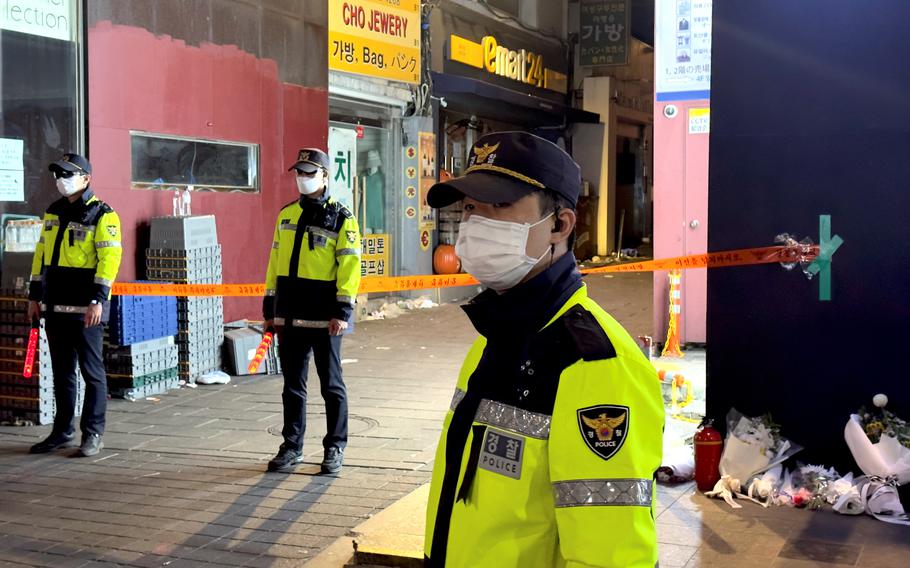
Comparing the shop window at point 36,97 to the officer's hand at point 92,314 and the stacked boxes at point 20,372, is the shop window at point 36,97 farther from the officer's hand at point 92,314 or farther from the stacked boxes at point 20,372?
the officer's hand at point 92,314

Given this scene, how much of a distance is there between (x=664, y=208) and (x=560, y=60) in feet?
50.2

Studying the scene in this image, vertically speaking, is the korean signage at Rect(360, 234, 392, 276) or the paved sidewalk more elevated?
the korean signage at Rect(360, 234, 392, 276)

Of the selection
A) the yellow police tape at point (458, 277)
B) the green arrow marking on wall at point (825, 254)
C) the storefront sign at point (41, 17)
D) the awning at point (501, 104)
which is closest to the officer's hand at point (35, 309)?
the yellow police tape at point (458, 277)

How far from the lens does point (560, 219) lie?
93.0 inches

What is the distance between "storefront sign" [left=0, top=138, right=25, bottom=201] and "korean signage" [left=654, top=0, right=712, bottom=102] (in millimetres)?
6941

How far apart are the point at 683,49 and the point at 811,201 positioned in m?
5.89

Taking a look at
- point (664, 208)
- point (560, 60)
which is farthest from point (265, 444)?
point (560, 60)

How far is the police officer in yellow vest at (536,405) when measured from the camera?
1.98 meters

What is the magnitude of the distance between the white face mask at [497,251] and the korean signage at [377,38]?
12.9 m

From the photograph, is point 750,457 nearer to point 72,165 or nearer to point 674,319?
point 72,165

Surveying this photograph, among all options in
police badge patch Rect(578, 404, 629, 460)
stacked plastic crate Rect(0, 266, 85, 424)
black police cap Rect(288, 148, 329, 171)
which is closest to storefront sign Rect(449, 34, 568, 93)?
stacked plastic crate Rect(0, 266, 85, 424)

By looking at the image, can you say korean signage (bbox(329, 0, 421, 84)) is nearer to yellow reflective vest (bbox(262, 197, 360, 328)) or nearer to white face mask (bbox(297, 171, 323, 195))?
white face mask (bbox(297, 171, 323, 195))

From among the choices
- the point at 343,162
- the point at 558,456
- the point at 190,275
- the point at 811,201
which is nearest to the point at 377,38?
the point at 343,162

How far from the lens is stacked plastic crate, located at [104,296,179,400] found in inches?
382
